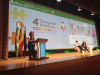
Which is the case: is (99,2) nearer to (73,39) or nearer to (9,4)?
(73,39)

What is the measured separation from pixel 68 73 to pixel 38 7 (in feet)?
7.51

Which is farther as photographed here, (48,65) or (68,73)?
(68,73)

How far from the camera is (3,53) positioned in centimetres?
235

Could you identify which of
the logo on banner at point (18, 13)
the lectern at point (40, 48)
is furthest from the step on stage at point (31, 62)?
the logo on banner at point (18, 13)

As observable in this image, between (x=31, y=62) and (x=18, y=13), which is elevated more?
(x=18, y=13)

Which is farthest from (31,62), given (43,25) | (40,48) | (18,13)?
(43,25)

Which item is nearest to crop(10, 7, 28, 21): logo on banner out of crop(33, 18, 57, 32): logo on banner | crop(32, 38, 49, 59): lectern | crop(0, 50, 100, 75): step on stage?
crop(33, 18, 57, 32): logo on banner

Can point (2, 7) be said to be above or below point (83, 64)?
above

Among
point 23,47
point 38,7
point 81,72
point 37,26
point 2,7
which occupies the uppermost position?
point 38,7

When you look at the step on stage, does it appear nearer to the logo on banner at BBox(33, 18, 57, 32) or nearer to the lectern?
the lectern

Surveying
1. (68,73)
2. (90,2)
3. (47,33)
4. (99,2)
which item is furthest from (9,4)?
(99,2)

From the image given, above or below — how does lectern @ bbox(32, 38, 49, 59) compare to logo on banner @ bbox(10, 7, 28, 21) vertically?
below

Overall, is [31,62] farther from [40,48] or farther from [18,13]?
[18,13]

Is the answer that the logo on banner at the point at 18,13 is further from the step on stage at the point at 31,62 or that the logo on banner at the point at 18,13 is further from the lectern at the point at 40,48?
the step on stage at the point at 31,62
